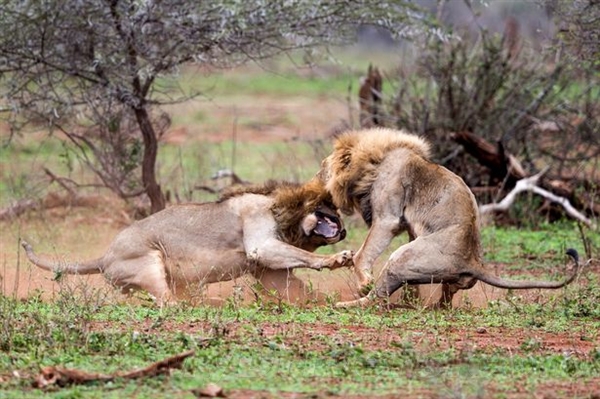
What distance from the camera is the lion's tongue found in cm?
834

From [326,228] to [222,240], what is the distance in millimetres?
761

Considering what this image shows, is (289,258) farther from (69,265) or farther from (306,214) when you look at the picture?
(69,265)

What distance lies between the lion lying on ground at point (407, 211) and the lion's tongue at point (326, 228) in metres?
0.19

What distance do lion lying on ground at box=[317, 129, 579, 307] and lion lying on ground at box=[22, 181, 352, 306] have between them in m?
0.28

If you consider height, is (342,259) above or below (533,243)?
above

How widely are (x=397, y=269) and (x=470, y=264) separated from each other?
1.55ft

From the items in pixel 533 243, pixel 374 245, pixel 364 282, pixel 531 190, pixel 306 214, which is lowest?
pixel 533 243

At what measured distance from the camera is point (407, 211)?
7.80 meters

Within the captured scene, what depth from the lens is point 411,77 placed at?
523 inches

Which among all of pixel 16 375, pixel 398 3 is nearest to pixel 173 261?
pixel 16 375

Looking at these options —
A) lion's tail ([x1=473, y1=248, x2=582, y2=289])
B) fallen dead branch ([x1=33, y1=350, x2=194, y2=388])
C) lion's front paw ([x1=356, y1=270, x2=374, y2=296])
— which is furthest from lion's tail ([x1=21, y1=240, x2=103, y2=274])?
fallen dead branch ([x1=33, y1=350, x2=194, y2=388])

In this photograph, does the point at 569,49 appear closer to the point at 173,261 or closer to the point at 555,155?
the point at 555,155

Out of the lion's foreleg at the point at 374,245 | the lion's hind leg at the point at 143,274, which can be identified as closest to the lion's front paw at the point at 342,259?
the lion's foreleg at the point at 374,245

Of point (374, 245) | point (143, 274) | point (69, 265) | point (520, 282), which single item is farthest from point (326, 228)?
point (69, 265)
